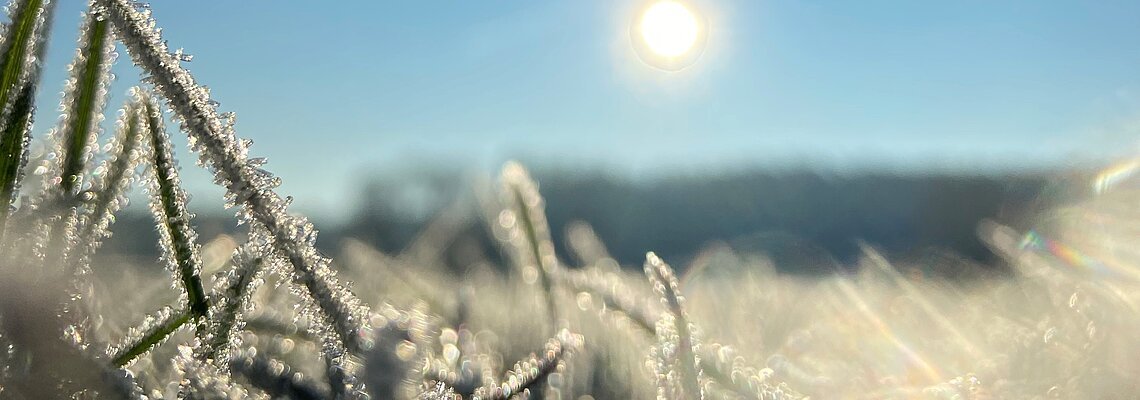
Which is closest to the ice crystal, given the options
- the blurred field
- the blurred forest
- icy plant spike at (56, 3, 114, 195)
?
icy plant spike at (56, 3, 114, 195)

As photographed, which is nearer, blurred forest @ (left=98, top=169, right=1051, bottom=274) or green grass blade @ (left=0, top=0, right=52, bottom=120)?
green grass blade @ (left=0, top=0, right=52, bottom=120)

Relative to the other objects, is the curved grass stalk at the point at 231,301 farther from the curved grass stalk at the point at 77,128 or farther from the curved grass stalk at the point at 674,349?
the curved grass stalk at the point at 674,349

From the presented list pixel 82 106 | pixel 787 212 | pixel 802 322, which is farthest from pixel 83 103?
pixel 787 212

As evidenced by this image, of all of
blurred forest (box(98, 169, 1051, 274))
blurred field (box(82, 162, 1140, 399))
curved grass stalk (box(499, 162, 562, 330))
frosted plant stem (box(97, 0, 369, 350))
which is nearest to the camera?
frosted plant stem (box(97, 0, 369, 350))

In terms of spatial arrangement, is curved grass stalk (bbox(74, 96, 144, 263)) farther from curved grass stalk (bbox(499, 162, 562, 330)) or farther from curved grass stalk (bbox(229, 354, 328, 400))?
curved grass stalk (bbox(499, 162, 562, 330))

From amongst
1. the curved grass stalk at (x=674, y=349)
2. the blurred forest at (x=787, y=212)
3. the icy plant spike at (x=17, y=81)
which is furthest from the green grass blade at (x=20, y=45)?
the blurred forest at (x=787, y=212)

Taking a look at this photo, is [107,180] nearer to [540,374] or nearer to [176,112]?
[176,112]
